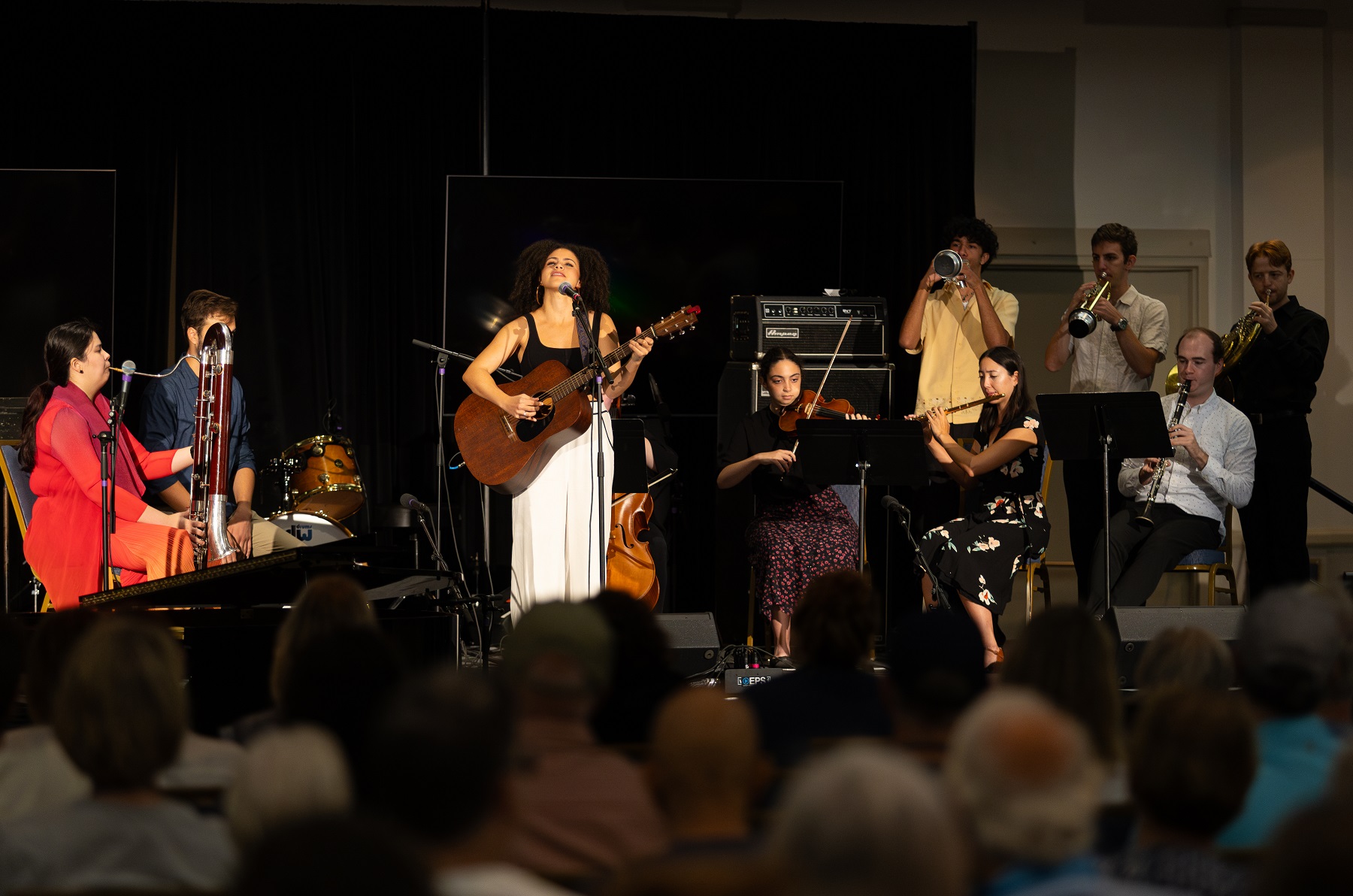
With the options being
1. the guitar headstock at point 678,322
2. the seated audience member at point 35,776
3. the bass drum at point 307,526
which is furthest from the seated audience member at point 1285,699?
the bass drum at point 307,526

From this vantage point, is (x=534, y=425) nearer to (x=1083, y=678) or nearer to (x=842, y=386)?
(x=842, y=386)

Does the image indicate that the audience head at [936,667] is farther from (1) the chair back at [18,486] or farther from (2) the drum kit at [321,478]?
(2) the drum kit at [321,478]

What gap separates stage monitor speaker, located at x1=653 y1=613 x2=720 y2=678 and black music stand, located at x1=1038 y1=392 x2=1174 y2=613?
4.88 ft

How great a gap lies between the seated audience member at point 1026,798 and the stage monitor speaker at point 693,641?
11.4 ft

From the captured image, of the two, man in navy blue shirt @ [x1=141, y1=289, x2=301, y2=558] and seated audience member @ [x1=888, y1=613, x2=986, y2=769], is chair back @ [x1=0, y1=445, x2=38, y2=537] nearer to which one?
man in navy blue shirt @ [x1=141, y1=289, x2=301, y2=558]

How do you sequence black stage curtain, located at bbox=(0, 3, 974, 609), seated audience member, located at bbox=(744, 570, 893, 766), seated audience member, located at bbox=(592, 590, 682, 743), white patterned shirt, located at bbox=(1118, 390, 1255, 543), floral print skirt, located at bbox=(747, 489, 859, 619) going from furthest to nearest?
black stage curtain, located at bbox=(0, 3, 974, 609)
floral print skirt, located at bbox=(747, 489, 859, 619)
white patterned shirt, located at bbox=(1118, 390, 1255, 543)
seated audience member, located at bbox=(592, 590, 682, 743)
seated audience member, located at bbox=(744, 570, 893, 766)

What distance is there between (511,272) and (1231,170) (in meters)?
4.27

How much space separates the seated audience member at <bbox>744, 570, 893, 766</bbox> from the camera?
9.21ft

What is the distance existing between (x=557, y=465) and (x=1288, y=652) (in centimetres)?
335

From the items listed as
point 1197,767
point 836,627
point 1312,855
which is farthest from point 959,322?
point 1312,855

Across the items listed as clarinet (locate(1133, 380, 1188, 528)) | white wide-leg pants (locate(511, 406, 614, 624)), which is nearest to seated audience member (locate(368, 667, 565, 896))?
white wide-leg pants (locate(511, 406, 614, 624))

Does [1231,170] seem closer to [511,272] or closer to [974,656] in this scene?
[511,272]

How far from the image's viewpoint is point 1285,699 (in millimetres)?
2398

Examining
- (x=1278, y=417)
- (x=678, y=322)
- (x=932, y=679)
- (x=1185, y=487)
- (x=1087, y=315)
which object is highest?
(x=1087, y=315)
